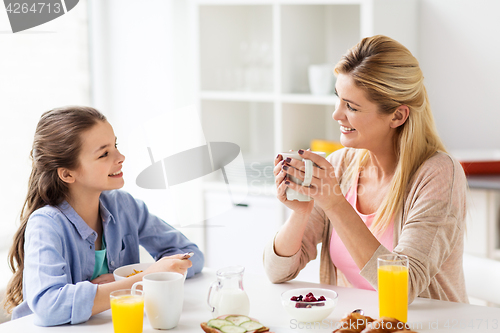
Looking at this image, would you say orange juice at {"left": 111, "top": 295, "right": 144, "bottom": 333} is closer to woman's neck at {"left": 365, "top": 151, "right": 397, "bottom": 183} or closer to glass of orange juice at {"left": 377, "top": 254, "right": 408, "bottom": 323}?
glass of orange juice at {"left": 377, "top": 254, "right": 408, "bottom": 323}

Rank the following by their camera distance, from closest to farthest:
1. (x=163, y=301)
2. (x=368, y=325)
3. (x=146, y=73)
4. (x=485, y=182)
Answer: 1. (x=368, y=325)
2. (x=163, y=301)
3. (x=485, y=182)
4. (x=146, y=73)

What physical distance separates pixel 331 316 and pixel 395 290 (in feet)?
0.48

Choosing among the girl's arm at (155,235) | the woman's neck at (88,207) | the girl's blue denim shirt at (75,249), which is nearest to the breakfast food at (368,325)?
the girl's blue denim shirt at (75,249)

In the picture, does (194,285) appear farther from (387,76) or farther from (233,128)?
(233,128)

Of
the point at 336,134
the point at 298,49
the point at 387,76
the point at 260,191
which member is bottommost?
the point at 260,191

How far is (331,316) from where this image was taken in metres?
1.13

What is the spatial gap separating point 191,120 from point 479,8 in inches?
60.2

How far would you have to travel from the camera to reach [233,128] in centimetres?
311

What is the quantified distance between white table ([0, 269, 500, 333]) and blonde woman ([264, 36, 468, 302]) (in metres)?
0.06

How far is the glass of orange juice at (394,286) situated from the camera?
3.52 feet

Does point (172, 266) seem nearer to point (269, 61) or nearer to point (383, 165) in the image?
point (383, 165)

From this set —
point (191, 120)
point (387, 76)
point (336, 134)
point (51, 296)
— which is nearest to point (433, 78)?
point (336, 134)

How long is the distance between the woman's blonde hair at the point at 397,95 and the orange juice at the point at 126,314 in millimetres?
686

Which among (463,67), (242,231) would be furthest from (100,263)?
(463,67)
